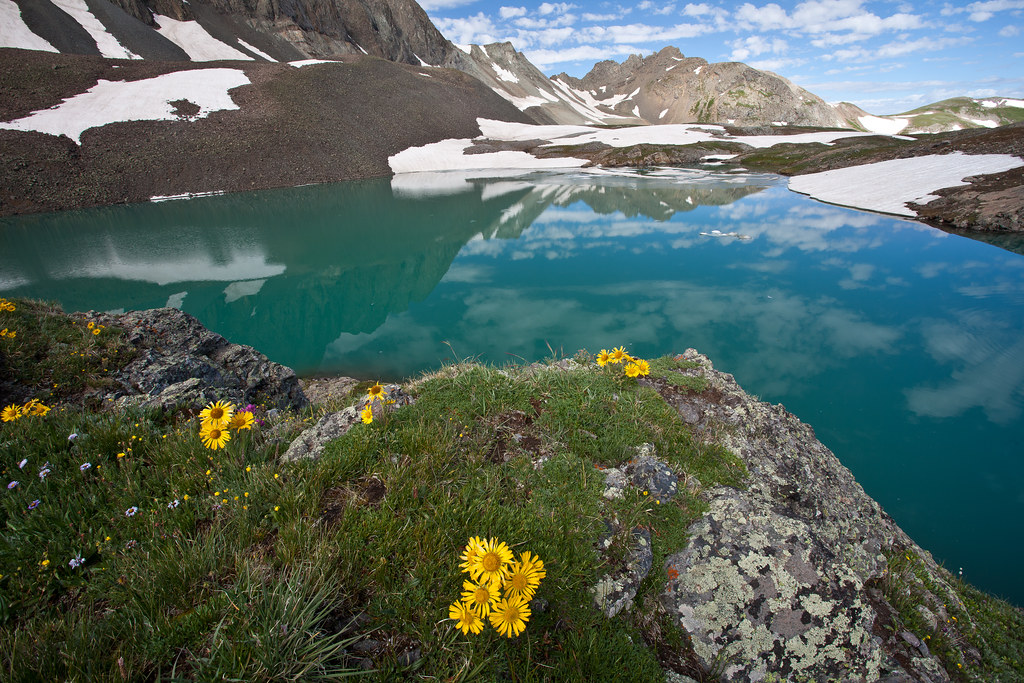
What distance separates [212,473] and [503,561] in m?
2.28

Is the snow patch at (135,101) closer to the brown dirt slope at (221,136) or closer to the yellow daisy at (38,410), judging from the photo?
the brown dirt slope at (221,136)

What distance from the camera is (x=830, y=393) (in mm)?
8773

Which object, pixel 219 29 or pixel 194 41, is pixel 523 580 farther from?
pixel 219 29

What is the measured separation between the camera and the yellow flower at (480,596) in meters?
2.14

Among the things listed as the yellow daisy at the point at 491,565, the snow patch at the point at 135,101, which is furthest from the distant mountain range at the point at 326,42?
the yellow daisy at the point at 491,565

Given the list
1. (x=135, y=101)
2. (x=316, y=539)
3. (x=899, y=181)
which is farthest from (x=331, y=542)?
(x=135, y=101)

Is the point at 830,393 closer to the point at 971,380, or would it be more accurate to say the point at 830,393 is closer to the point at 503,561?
the point at 971,380

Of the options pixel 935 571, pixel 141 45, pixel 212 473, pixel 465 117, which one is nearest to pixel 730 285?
pixel 935 571

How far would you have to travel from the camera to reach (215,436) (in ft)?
10.6

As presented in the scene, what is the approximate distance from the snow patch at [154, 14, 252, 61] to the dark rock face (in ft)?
317

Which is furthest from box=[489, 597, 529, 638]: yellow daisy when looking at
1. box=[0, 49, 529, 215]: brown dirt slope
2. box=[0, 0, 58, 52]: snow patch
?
box=[0, 0, 58, 52]: snow patch

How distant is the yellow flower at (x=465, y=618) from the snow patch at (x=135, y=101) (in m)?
56.1

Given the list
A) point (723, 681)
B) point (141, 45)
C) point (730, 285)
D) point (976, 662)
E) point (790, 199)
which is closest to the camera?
A: point (723, 681)

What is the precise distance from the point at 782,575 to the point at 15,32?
9680 centimetres
